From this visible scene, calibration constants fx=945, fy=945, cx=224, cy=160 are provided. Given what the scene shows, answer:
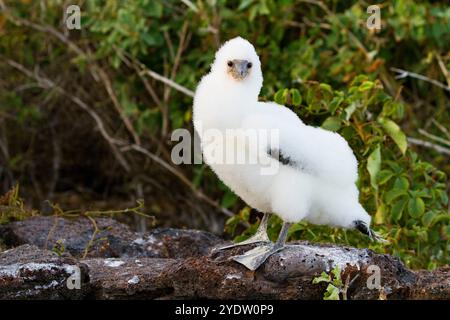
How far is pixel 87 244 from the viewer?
19.0 feet

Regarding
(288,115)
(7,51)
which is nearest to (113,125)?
(7,51)

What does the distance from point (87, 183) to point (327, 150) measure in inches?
238

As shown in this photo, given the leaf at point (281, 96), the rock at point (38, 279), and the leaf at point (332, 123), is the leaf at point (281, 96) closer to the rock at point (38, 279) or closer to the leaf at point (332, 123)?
the leaf at point (332, 123)

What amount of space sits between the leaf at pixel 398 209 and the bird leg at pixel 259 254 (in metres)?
1.61

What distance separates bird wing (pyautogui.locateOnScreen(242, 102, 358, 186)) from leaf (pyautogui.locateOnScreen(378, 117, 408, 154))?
1359 mm

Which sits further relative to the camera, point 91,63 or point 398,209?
point 91,63

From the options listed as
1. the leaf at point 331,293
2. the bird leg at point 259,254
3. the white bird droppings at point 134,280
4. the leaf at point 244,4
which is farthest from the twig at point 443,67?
the white bird droppings at point 134,280

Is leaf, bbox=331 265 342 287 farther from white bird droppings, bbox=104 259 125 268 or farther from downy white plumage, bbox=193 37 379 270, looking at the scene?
white bird droppings, bbox=104 259 125 268

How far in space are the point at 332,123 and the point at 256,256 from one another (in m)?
1.87

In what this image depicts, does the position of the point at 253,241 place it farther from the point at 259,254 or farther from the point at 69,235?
the point at 69,235

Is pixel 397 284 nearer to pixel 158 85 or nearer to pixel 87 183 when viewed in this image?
pixel 158 85

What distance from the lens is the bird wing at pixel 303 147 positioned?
471cm

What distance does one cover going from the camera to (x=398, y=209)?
20.6 ft

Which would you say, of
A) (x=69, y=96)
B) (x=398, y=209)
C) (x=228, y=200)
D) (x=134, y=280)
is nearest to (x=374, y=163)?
(x=398, y=209)
